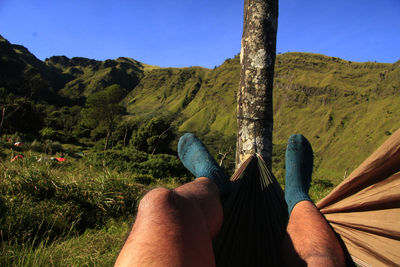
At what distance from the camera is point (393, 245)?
0.72 m

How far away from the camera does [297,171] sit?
4.93 feet

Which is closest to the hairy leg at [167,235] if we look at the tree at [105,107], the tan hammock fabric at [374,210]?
the tan hammock fabric at [374,210]

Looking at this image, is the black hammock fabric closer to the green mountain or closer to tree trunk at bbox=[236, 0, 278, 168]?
tree trunk at bbox=[236, 0, 278, 168]

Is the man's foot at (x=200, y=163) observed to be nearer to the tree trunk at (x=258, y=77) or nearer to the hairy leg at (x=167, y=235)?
the tree trunk at (x=258, y=77)

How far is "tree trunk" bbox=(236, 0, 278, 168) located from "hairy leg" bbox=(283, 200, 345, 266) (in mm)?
933

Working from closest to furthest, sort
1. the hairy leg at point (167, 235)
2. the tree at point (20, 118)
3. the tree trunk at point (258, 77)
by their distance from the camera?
the hairy leg at point (167, 235)
the tree trunk at point (258, 77)
the tree at point (20, 118)

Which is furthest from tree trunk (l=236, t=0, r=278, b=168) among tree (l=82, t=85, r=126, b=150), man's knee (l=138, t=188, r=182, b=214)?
tree (l=82, t=85, r=126, b=150)

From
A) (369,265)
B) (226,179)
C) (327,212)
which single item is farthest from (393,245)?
(226,179)

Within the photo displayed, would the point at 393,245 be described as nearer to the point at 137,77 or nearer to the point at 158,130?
the point at 158,130

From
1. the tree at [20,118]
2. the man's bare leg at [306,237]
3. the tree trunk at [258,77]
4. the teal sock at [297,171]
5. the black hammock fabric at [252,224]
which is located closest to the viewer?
the man's bare leg at [306,237]

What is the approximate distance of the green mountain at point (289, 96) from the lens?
59156 mm

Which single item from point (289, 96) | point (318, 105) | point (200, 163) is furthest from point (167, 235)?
point (289, 96)

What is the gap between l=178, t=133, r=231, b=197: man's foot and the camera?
4.38 ft

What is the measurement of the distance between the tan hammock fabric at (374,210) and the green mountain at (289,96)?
39188mm
